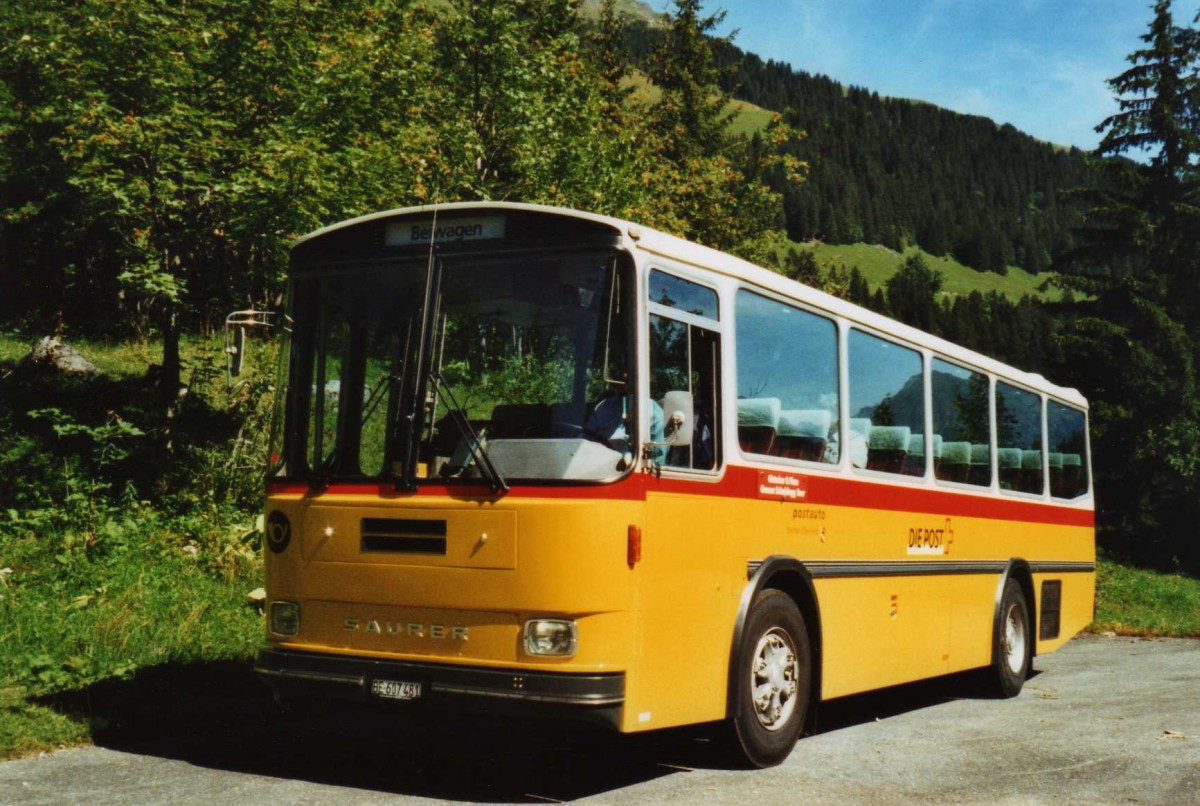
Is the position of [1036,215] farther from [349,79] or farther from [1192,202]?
[349,79]

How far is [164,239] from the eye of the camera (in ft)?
47.0

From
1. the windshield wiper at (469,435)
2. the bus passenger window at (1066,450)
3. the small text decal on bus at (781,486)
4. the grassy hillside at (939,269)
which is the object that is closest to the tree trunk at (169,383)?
the windshield wiper at (469,435)

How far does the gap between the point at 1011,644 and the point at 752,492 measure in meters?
5.81

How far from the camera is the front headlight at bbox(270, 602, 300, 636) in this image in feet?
22.9

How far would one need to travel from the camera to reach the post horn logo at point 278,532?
23.1ft

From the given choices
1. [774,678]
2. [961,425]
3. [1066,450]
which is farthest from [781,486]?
[1066,450]

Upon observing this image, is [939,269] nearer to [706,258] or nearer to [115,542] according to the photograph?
[115,542]

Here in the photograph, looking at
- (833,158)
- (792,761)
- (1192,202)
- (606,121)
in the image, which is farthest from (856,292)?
(792,761)

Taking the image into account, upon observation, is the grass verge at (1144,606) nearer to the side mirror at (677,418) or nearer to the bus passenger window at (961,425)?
the bus passenger window at (961,425)

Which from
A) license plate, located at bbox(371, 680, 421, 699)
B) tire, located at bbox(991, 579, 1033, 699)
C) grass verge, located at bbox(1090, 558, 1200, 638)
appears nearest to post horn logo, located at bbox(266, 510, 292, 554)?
license plate, located at bbox(371, 680, 421, 699)

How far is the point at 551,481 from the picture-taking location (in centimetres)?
631

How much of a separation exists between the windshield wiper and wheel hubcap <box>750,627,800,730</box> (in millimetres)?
2031

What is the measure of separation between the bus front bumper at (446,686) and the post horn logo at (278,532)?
1.94ft

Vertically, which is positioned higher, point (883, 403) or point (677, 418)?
point (883, 403)
